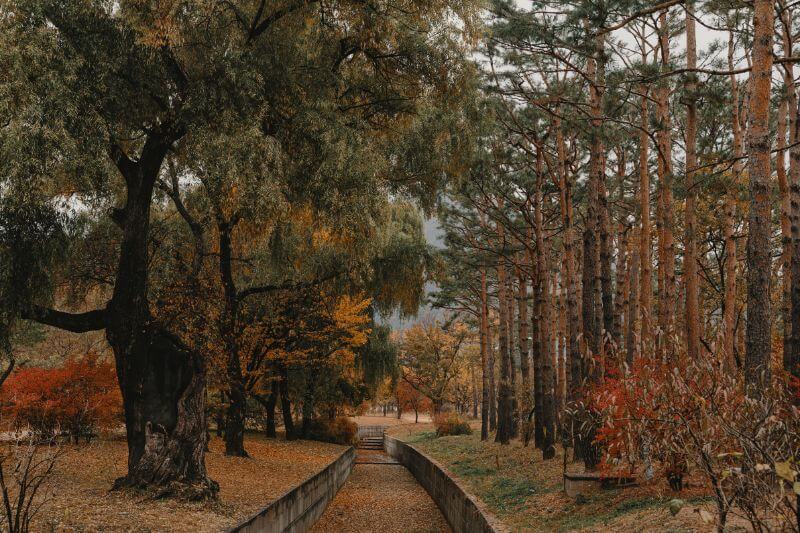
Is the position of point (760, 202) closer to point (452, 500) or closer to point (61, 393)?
point (452, 500)

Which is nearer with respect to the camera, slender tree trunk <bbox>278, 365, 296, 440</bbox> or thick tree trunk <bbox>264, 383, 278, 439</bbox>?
slender tree trunk <bbox>278, 365, 296, 440</bbox>

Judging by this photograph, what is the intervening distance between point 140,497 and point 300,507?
13.9 feet

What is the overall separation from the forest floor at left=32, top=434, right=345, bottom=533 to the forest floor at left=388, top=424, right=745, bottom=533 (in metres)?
4.24

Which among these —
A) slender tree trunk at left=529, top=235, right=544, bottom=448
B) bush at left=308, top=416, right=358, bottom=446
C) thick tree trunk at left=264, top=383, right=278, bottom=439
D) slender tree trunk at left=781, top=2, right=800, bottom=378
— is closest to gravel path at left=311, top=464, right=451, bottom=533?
bush at left=308, top=416, right=358, bottom=446

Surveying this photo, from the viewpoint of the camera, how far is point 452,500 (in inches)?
565

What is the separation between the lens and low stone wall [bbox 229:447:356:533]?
9410mm

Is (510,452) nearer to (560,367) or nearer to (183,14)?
(560,367)

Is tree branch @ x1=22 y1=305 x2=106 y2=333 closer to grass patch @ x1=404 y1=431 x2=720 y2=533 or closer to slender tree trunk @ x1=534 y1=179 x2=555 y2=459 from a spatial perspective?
grass patch @ x1=404 y1=431 x2=720 y2=533

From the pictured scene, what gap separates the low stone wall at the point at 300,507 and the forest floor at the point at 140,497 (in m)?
0.27

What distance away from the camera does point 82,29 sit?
945cm

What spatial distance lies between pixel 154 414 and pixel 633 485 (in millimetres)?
7446

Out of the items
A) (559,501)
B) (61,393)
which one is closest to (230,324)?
(61,393)

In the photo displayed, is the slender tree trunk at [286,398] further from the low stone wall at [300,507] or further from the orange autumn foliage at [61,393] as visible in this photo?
the orange autumn foliage at [61,393]

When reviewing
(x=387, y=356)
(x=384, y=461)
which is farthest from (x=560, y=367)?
(x=384, y=461)
